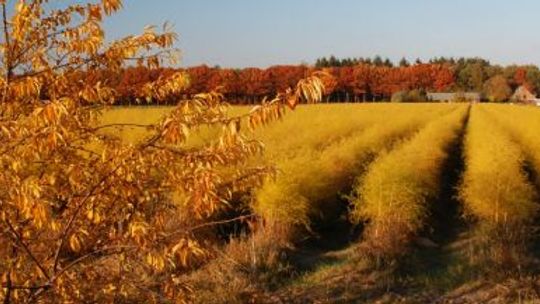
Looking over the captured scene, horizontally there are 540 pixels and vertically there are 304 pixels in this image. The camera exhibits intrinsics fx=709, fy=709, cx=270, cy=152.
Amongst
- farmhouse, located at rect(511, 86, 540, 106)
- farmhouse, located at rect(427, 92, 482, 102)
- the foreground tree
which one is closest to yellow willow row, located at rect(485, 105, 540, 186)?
the foreground tree

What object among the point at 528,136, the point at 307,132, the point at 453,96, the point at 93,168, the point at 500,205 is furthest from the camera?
the point at 453,96

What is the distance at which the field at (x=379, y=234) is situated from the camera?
13695 millimetres

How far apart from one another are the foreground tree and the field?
5.43m

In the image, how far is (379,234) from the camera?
53.1ft

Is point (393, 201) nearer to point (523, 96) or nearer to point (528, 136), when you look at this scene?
point (528, 136)

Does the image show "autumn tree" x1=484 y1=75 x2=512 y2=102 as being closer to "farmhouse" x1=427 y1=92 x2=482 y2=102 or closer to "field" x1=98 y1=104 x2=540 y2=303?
"farmhouse" x1=427 y1=92 x2=482 y2=102

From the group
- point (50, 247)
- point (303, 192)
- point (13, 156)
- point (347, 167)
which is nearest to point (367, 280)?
point (303, 192)

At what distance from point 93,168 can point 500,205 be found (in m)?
16.1

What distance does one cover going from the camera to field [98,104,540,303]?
539 inches

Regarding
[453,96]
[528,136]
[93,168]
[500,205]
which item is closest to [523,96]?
[453,96]

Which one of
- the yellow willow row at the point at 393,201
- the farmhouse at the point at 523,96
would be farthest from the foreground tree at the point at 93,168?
the farmhouse at the point at 523,96

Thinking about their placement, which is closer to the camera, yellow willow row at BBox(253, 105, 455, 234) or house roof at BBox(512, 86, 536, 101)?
yellow willow row at BBox(253, 105, 455, 234)

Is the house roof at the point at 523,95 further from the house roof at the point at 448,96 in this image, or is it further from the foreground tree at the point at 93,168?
the foreground tree at the point at 93,168

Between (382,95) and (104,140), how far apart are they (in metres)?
123
